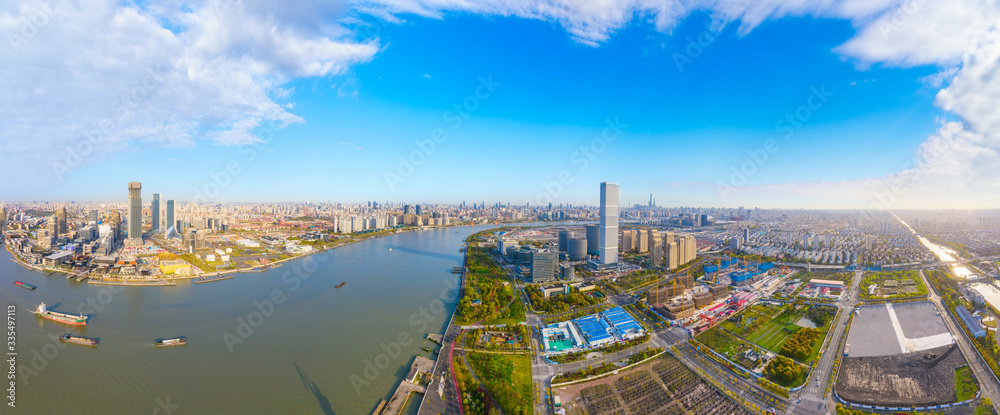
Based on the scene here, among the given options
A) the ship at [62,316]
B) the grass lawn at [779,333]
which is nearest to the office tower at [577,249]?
the grass lawn at [779,333]

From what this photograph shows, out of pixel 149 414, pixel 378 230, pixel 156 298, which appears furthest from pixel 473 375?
pixel 378 230

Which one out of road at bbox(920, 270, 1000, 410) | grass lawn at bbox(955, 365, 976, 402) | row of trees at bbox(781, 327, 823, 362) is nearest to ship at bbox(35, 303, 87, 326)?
row of trees at bbox(781, 327, 823, 362)

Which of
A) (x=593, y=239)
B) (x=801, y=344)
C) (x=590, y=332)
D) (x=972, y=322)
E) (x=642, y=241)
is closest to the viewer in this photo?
(x=801, y=344)

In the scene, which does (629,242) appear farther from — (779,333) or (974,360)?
(974,360)

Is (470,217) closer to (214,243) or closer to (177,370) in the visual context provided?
(214,243)

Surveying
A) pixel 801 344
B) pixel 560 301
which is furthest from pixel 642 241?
pixel 801 344

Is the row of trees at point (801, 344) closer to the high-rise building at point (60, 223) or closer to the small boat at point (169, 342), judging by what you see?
the small boat at point (169, 342)
